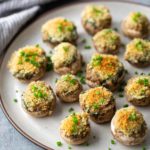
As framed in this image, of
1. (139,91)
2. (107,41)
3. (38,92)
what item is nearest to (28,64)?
(38,92)

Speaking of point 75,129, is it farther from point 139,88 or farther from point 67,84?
point 139,88

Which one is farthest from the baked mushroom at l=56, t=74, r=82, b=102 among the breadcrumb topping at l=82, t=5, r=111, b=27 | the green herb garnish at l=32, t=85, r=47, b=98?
the breadcrumb topping at l=82, t=5, r=111, b=27

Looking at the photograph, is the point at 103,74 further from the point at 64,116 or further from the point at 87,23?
the point at 87,23

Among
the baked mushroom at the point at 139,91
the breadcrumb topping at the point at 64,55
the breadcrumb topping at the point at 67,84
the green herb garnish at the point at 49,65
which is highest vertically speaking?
the breadcrumb topping at the point at 64,55

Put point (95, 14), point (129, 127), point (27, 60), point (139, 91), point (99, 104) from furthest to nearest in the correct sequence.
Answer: point (95, 14), point (27, 60), point (139, 91), point (99, 104), point (129, 127)

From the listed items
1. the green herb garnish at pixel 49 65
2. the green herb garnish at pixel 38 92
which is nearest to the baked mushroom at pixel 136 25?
the green herb garnish at pixel 49 65

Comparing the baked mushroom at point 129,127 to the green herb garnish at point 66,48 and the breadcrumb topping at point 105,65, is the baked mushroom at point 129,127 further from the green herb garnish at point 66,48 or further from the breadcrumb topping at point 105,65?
the green herb garnish at point 66,48
